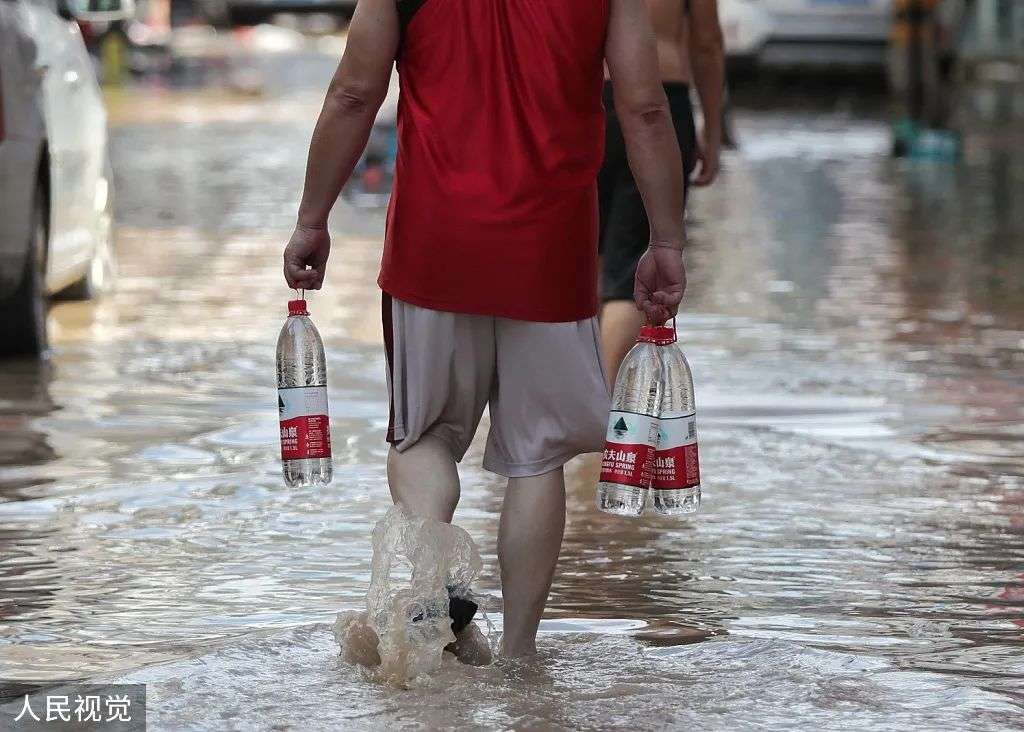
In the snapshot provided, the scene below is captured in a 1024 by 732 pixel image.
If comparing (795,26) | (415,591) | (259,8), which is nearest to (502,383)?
(415,591)

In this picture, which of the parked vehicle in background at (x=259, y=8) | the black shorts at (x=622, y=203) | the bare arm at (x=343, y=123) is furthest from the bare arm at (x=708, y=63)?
the parked vehicle in background at (x=259, y=8)

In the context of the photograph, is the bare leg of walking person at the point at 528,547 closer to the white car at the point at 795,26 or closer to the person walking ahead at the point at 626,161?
the person walking ahead at the point at 626,161

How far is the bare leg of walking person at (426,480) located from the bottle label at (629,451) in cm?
35

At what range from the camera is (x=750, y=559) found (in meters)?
5.66

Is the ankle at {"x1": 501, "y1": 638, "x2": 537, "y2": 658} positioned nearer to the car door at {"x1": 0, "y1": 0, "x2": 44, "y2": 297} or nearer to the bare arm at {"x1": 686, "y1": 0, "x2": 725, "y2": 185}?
the bare arm at {"x1": 686, "y1": 0, "x2": 725, "y2": 185}

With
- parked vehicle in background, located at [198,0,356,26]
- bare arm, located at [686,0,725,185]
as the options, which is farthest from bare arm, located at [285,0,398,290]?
parked vehicle in background, located at [198,0,356,26]

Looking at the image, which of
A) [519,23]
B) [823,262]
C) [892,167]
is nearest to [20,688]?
[519,23]

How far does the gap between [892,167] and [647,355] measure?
50.4 feet

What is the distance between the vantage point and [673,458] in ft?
14.6

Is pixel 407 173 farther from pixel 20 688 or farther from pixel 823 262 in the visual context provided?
pixel 823 262

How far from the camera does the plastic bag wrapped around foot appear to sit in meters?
4.43

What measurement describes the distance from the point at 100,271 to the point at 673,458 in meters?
6.92

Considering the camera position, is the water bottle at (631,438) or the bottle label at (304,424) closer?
the water bottle at (631,438)

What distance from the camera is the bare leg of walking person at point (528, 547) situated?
4.59 m
